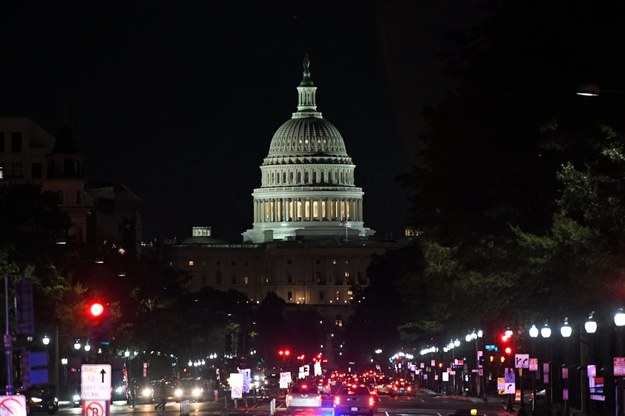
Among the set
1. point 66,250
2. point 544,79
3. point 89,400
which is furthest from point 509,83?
point 66,250

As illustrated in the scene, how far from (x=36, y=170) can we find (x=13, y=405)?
130 m

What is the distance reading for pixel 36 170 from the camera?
167 m

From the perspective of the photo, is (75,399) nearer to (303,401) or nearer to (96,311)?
(303,401)

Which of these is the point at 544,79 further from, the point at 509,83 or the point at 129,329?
the point at 129,329

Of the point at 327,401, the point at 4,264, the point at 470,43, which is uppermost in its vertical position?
the point at 470,43

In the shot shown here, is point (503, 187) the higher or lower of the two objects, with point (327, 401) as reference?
higher

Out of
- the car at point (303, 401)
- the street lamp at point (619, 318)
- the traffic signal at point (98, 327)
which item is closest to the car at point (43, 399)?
the car at point (303, 401)

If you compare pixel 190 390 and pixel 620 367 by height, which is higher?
pixel 620 367

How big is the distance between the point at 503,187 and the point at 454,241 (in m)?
10.2

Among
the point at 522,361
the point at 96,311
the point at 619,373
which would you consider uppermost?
the point at 96,311

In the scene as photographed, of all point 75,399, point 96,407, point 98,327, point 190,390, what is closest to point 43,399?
point 75,399

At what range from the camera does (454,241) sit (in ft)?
214

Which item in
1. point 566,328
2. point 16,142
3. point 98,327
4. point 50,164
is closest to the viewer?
point 98,327

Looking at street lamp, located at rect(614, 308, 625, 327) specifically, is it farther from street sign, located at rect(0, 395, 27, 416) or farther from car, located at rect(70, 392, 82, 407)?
car, located at rect(70, 392, 82, 407)
